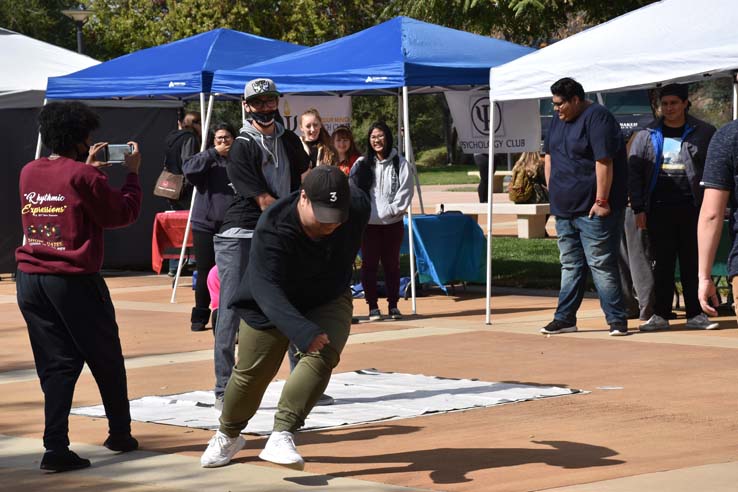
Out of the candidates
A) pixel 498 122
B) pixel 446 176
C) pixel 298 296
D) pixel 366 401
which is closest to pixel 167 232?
pixel 498 122

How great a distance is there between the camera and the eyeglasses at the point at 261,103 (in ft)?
27.3

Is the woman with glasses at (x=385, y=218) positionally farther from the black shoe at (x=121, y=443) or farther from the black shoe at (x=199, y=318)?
the black shoe at (x=121, y=443)

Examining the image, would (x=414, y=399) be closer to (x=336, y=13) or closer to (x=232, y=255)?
(x=232, y=255)

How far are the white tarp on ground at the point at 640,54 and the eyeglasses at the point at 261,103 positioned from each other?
13.9ft

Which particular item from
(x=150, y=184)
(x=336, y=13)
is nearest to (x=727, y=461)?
(x=150, y=184)

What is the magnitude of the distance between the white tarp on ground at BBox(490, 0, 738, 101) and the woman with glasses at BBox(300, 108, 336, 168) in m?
1.58

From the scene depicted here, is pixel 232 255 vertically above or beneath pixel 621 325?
above

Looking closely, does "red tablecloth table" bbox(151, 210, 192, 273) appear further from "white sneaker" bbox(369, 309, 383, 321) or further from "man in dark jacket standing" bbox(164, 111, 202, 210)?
"white sneaker" bbox(369, 309, 383, 321)

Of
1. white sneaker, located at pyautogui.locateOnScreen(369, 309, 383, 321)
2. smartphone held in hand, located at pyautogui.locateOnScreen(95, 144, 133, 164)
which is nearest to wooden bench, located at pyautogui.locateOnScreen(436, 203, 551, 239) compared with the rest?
white sneaker, located at pyautogui.locateOnScreen(369, 309, 383, 321)

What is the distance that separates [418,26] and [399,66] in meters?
1.14

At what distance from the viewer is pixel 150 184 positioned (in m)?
20.2

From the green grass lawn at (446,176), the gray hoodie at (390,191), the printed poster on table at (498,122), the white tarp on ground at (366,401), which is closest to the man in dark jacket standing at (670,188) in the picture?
the gray hoodie at (390,191)

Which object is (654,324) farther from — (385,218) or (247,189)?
(247,189)

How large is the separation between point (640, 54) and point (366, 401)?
4502 millimetres
